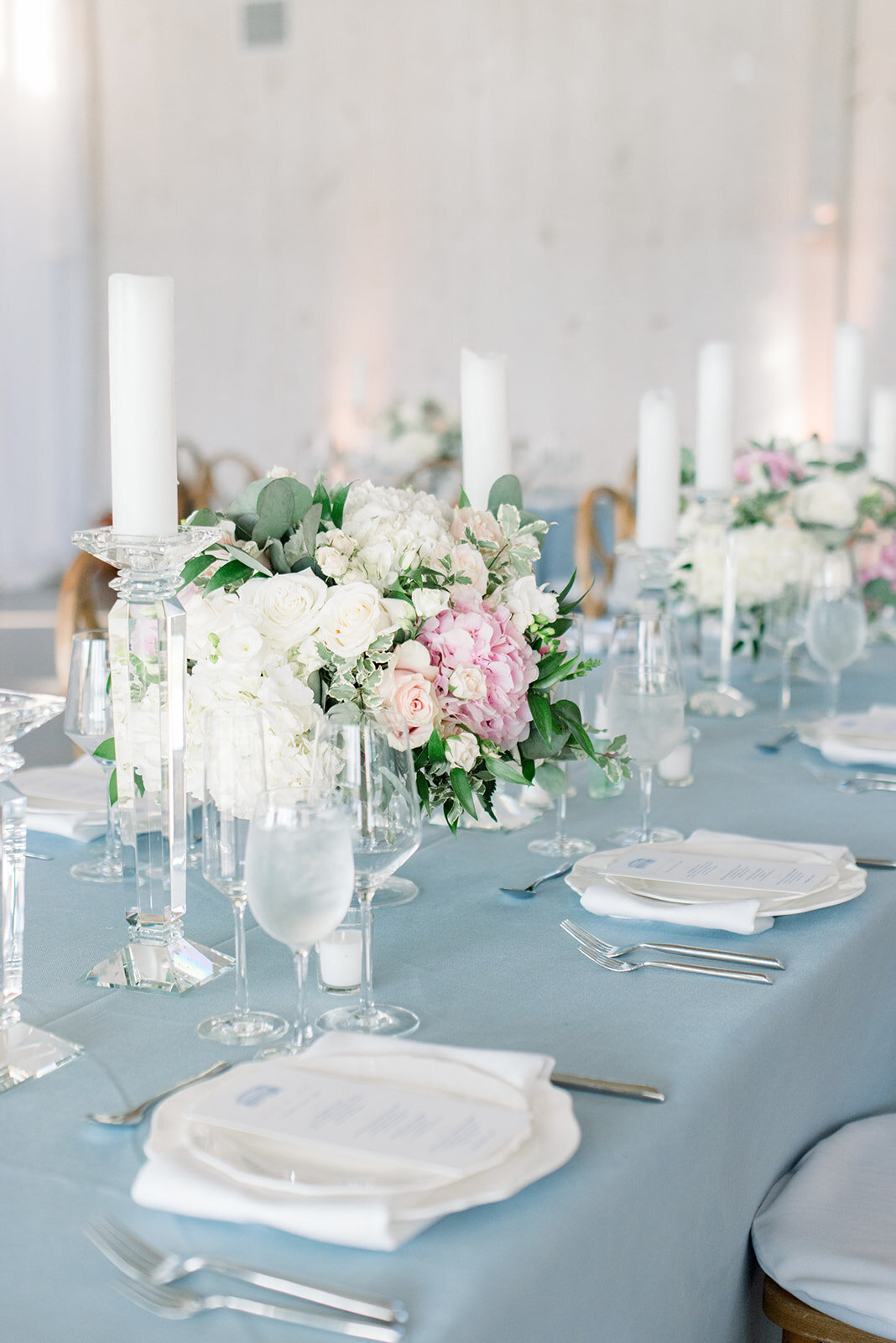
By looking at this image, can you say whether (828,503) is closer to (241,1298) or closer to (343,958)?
(343,958)

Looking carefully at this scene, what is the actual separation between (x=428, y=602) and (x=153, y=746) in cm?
25

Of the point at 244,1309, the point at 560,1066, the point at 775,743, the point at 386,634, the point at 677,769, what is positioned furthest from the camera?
the point at 775,743

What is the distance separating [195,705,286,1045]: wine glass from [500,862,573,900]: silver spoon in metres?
0.35

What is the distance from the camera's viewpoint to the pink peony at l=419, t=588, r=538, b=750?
116cm

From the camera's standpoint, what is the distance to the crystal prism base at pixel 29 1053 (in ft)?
2.99

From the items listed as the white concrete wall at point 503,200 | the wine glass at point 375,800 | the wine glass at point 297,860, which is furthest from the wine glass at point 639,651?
the white concrete wall at point 503,200

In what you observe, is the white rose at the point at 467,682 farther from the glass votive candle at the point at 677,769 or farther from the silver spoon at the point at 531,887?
the glass votive candle at the point at 677,769

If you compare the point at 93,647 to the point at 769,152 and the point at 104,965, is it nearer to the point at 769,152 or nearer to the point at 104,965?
the point at 104,965

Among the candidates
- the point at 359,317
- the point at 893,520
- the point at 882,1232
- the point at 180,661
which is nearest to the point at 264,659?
the point at 180,661

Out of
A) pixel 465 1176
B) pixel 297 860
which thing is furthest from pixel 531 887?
pixel 465 1176

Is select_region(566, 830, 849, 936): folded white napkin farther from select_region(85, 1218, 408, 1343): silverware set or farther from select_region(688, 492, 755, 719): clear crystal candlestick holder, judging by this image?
select_region(688, 492, 755, 719): clear crystal candlestick holder

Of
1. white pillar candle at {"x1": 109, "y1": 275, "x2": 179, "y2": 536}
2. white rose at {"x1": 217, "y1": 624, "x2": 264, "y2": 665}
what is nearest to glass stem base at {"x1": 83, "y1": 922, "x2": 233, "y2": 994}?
white rose at {"x1": 217, "y1": 624, "x2": 264, "y2": 665}

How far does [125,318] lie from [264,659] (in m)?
0.29

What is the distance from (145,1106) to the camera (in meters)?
0.85
